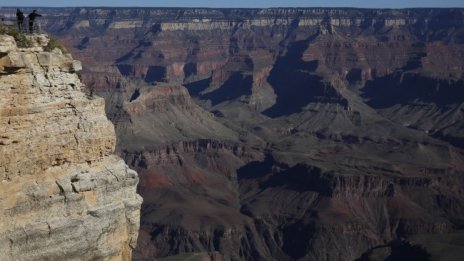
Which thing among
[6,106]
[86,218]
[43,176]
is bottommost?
[86,218]

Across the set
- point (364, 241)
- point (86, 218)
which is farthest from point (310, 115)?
point (86, 218)

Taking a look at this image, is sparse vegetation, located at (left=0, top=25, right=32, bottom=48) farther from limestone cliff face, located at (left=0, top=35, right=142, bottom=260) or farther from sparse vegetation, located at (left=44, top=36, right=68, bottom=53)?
sparse vegetation, located at (left=44, top=36, right=68, bottom=53)

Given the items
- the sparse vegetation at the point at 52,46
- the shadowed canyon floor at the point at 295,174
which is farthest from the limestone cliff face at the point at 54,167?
the shadowed canyon floor at the point at 295,174

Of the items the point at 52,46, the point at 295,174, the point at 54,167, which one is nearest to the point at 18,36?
the point at 52,46

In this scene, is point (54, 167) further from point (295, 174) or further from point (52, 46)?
point (295, 174)

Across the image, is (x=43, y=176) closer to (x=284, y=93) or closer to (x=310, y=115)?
(x=310, y=115)

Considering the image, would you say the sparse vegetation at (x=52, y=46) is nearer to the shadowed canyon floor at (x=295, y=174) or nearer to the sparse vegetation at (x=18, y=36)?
the sparse vegetation at (x=18, y=36)
